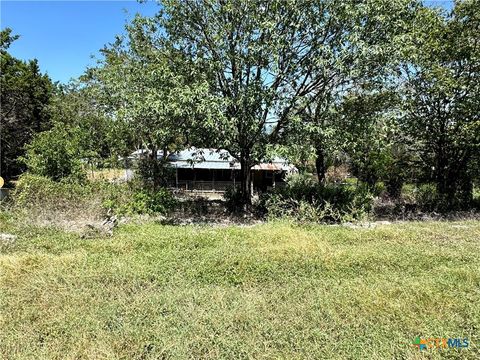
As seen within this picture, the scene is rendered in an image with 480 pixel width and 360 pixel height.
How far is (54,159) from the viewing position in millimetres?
10477

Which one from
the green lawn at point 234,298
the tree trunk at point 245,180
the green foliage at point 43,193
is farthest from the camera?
the tree trunk at point 245,180

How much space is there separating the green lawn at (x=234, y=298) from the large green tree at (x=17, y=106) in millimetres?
17272

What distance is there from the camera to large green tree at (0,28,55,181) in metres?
19.4

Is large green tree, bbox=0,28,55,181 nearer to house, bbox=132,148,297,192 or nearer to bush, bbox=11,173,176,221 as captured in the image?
house, bbox=132,148,297,192

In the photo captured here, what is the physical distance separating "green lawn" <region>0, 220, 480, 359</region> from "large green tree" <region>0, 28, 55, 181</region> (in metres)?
17.3

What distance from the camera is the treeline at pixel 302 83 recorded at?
8.62 m

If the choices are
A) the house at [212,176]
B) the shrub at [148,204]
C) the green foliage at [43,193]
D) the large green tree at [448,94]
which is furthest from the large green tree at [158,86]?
the house at [212,176]

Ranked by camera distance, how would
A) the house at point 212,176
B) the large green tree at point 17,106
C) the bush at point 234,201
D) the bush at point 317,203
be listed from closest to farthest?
the bush at point 317,203 → the bush at point 234,201 → the large green tree at point 17,106 → the house at point 212,176

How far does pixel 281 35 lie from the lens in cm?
872

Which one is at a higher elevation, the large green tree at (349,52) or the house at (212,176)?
the large green tree at (349,52)

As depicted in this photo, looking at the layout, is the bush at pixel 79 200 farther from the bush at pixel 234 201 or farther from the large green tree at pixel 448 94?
the large green tree at pixel 448 94

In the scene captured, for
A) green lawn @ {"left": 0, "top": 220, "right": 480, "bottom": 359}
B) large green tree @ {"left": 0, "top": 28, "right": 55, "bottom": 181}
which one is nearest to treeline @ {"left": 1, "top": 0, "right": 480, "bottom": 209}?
green lawn @ {"left": 0, "top": 220, "right": 480, "bottom": 359}

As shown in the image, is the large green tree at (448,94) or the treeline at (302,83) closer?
the treeline at (302,83)

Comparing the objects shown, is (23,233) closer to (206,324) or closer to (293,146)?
(206,324)
